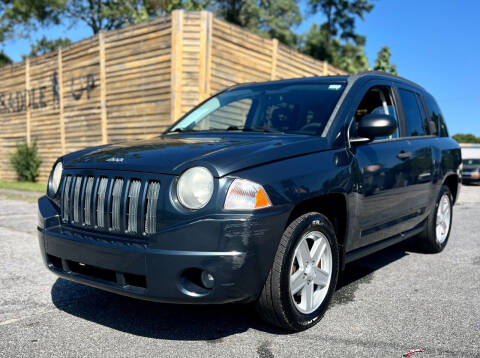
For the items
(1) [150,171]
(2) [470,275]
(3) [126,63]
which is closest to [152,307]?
(1) [150,171]

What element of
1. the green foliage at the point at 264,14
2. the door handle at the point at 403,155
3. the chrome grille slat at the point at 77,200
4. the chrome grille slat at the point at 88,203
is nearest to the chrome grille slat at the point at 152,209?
the chrome grille slat at the point at 88,203

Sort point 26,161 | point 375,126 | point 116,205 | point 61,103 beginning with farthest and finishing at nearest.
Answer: point 26,161, point 61,103, point 375,126, point 116,205

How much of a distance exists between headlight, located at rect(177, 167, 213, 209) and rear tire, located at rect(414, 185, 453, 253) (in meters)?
3.44

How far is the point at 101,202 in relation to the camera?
9.57 ft

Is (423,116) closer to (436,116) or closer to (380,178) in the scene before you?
(436,116)

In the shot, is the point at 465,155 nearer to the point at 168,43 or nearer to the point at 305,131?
the point at 168,43

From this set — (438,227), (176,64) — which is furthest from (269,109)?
(176,64)

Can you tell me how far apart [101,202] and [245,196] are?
909mm

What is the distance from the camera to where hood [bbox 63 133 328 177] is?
278cm

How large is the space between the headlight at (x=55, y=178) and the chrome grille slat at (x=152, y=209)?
967 mm

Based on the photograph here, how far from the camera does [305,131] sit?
366 centimetres

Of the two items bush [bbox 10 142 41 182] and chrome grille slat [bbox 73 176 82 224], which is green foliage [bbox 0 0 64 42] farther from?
chrome grille slat [bbox 73 176 82 224]

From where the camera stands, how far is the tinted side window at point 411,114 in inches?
188

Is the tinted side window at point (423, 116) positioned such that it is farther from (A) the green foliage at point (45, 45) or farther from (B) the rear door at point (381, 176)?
(A) the green foliage at point (45, 45)
